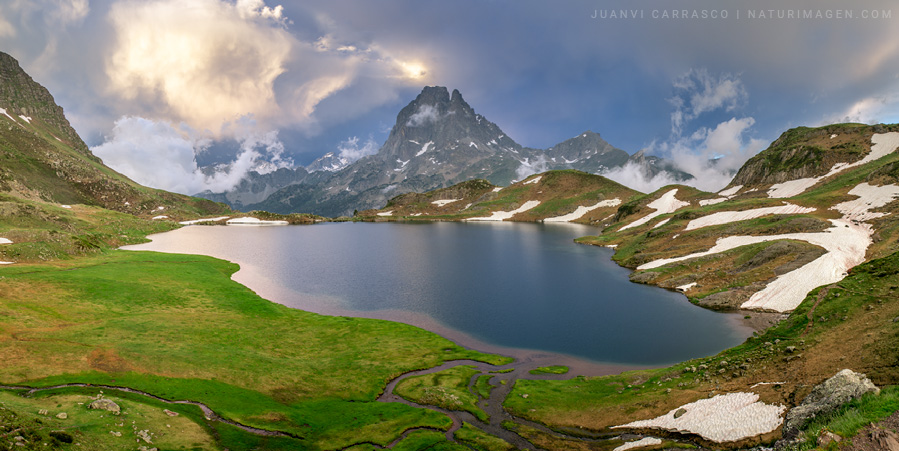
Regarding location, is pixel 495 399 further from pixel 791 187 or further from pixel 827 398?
pixel 791 187

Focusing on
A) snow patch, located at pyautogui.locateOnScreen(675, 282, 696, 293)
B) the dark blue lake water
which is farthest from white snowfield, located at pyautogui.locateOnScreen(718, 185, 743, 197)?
snow patch, located at pyautogui.locateOnScreen(675, 282, 696, 293)

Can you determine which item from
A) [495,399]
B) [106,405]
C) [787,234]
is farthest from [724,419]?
[787,234]

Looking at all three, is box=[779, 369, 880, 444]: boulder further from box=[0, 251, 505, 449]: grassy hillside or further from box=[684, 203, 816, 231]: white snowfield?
box=[684, 203, 816, 231]: white snowfield

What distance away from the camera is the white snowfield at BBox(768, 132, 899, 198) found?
12094 centimetres

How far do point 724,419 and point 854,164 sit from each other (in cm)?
16050

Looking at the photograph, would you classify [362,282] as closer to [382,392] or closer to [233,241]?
[382,392]

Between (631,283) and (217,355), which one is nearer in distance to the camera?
(217,355)

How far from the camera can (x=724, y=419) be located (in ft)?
69.3

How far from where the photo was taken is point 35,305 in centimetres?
3778

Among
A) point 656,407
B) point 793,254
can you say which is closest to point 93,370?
point 656,407

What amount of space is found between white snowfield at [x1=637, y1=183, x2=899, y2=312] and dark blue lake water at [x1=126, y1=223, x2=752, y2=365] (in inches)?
281

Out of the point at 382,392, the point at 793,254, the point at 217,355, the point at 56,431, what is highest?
the point at 793,254

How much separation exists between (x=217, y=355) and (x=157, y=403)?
33.5ft

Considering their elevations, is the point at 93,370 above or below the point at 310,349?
above
